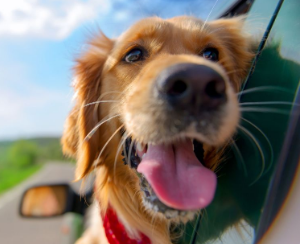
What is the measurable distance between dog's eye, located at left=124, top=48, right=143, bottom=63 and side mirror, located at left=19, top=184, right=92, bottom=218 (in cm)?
151


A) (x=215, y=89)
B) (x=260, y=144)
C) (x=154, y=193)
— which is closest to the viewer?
(x=260, y=144)

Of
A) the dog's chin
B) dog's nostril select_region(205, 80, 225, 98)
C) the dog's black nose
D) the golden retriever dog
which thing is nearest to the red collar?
the golden retriever dog

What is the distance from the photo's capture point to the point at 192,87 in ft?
4.89

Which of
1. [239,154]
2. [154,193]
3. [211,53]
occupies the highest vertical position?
[211,53]

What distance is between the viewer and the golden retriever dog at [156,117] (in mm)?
1666

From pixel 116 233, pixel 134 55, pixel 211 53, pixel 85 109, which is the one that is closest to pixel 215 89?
pixel 211 53

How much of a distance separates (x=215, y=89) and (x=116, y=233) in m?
1.49

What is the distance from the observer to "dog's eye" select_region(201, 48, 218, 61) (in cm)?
265

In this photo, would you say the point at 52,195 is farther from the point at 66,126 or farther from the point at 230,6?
the point at 230,6

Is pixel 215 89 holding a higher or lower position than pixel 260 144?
higher

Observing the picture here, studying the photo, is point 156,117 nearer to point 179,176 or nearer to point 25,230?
point 179,176

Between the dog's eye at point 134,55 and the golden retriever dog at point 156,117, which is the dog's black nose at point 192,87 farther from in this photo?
the dog's eye at point 134,55

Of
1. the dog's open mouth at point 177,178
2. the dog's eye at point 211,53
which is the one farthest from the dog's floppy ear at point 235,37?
the dog's open mouth at point 177,178

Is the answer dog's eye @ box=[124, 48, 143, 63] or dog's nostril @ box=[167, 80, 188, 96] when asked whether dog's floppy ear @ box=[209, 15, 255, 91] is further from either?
dog's nostril @ box=[167, 80, 188, 96]
